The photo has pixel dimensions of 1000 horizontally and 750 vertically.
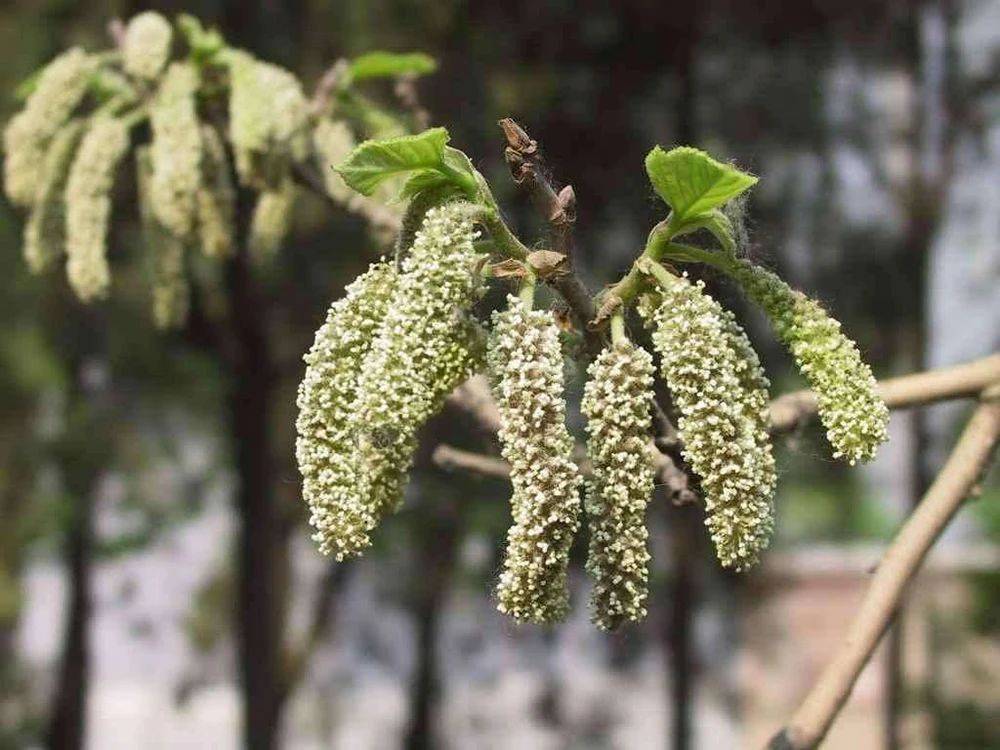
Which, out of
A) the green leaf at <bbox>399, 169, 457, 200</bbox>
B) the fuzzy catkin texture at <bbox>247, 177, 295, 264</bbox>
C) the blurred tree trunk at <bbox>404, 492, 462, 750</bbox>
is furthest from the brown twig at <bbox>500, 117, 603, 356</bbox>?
the blurred tree trunk at <bbox>404, 492, 462, 750</bbox>

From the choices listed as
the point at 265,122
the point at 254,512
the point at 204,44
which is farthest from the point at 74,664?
the point at 265,122

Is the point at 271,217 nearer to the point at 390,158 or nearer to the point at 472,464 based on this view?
the point at 472,464

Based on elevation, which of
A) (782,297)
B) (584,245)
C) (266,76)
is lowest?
(782,297)

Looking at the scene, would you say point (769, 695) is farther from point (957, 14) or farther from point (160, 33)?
point (160, 33)

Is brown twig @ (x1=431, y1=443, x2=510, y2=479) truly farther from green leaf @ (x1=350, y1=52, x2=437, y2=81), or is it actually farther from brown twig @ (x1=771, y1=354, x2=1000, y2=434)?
green leaf @ (x1=350, y1=52, x2=437, y2=81)

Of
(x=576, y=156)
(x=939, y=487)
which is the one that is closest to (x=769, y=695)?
(x=576, y=156)

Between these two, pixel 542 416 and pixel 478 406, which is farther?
pixel 478 406
